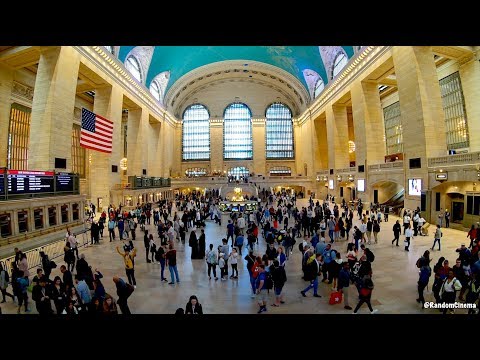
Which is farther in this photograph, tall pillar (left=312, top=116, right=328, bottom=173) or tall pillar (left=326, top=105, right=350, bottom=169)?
tall pillar (left=312, top=116, right=328, bottom=173)

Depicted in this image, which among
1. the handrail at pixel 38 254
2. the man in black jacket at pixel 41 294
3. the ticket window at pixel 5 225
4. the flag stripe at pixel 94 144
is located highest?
the flag stripe at pixel 94 144

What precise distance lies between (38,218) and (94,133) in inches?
256

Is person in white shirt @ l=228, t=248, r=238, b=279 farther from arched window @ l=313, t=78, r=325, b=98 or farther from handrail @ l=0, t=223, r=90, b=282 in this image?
arched window @ l=313, t=78, r=325, b=98

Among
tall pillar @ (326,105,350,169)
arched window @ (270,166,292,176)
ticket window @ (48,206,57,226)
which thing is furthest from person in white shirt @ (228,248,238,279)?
arched window @ (270,166,292,176)

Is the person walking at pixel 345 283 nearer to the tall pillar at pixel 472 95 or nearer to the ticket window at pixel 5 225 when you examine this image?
the ticket window at pixel 5 225

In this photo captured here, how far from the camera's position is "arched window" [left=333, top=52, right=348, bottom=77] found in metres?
28.4

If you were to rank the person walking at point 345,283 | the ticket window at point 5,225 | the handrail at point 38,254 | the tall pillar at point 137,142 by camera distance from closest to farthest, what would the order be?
the person walking at point 345,283
the handrail at point 38,254
the ticket window at point 5,225
the tall pillar at point 137,142

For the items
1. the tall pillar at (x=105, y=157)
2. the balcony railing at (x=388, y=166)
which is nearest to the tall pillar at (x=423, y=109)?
the balcony railing at (x=388, y=166)

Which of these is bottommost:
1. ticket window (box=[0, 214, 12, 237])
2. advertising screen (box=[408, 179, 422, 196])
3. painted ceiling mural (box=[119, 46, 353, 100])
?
ticket window (box=[0, 214, 12, 237])

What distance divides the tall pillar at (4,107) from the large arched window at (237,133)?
31909mm

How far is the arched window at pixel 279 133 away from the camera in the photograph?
159 ft

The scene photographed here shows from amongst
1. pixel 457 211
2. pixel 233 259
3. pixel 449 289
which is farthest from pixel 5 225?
pixel 457 211

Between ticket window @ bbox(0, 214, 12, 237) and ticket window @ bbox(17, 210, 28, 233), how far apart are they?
514 millimetres

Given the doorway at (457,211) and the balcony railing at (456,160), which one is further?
the doorway at (457,211)
